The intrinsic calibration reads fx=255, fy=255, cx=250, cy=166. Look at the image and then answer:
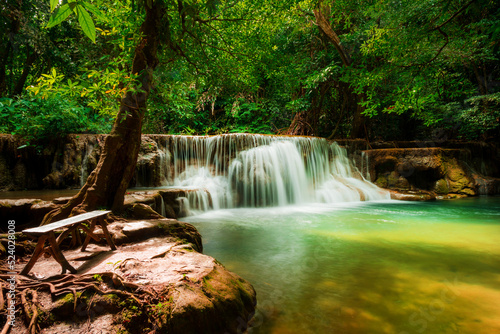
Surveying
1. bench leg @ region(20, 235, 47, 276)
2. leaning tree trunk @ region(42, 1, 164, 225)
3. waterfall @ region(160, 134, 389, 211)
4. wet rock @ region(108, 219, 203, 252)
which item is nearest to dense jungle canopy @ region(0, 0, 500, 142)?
leaning tree trunk @ region(42, 1, 164, 225)

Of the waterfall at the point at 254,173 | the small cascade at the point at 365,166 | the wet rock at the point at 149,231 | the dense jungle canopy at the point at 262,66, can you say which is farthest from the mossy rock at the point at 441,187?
the wet rock at the point at 149,231

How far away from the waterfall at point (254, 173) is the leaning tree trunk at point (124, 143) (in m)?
3.94

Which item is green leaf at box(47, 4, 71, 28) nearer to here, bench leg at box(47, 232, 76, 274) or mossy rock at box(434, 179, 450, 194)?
Answer: bench leg at box(47, 232, 76, 274)

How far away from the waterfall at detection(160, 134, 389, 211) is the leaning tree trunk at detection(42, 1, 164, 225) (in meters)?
3.94

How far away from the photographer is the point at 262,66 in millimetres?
6730

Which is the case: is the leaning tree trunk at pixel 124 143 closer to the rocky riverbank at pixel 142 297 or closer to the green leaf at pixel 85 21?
the rocky riverbank at pixel 142 297

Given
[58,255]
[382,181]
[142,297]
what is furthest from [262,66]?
[382,181]

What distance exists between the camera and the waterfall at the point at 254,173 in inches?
378

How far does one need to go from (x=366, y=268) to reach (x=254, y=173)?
20.5ft

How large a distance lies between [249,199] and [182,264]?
6759 mm

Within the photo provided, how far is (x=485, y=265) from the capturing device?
12.9 ft

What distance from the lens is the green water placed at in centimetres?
260

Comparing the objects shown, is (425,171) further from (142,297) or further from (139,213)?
(142,297)

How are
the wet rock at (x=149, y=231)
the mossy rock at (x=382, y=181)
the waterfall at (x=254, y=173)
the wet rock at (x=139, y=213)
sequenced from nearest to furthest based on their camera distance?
the wet rock at (x=149, y=231)
the wet rock at (x=139, y=213)
the waterfall at (x=254, y=173)
the mossy rock at (x=382, y=181)
